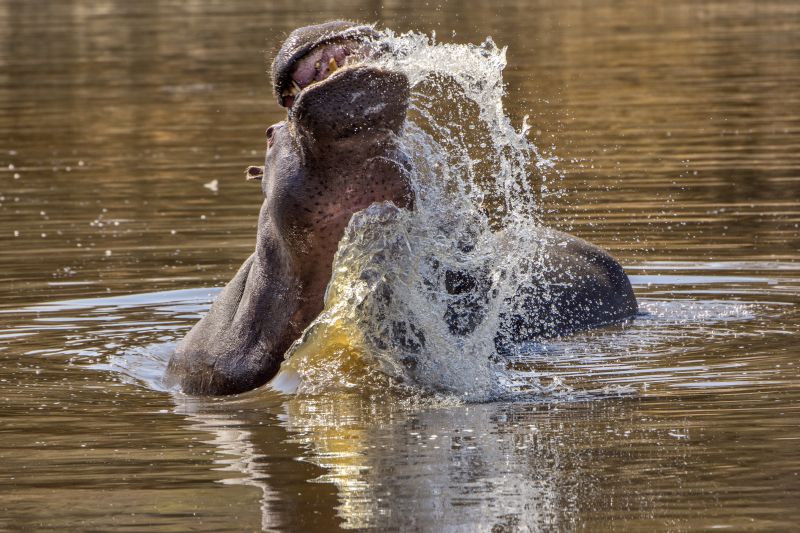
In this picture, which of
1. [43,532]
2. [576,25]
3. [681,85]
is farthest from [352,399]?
[576,25]

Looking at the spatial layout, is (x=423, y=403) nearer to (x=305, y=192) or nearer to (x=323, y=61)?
(x=305, y=192)

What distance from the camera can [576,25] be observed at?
27.8 meters

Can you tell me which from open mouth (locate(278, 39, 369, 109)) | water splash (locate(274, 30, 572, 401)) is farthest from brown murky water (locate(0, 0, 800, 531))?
open mouth (locate(278, 39, 369, 109))

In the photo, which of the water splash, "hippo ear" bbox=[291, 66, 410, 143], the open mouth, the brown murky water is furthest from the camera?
the water splash

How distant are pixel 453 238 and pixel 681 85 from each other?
12780 millimetres

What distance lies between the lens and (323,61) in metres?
5.50

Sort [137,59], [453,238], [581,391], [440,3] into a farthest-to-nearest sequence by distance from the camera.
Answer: [440,3], [137,59], [453,238], [581,391]

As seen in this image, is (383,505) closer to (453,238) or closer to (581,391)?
(581,391)

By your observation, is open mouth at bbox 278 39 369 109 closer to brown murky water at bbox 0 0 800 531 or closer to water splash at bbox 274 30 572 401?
water splash at bbox 274 30 572 401

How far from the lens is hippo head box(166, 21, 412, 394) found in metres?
5.36

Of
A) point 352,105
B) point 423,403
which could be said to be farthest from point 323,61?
point 423,403

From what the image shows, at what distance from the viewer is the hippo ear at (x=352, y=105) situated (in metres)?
5.29

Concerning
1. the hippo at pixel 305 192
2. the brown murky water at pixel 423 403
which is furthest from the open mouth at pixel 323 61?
the brown murky water at pixel 423 403

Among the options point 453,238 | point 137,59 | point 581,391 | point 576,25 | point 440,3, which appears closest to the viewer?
point 581,391
